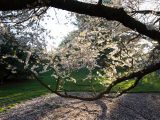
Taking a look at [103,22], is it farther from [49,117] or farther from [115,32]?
[49,117]

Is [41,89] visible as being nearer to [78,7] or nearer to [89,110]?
[89,110]

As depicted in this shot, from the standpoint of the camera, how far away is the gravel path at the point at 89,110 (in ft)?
58.9

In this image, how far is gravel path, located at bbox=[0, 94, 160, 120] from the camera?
17938 millimetres

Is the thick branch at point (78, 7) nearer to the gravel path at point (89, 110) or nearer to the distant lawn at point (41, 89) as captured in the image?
the gravel path at point (89, 110)

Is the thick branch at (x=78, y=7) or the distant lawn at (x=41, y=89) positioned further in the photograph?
the distant lawn at (x=41, y=89)

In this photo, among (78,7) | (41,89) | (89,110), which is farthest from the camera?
(41,89)

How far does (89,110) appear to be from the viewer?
740 inches

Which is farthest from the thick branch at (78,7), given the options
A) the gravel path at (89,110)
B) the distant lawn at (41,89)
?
the distant lawn at (41,89)

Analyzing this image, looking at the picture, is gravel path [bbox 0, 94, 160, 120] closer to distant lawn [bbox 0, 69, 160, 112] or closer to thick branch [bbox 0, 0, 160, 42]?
distant lawn [bbox 0, 69, 160, 112]

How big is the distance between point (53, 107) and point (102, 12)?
45.8 feet

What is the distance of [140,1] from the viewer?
13.2 meters

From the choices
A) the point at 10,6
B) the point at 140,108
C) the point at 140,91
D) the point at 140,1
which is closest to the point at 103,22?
the point at 140,1

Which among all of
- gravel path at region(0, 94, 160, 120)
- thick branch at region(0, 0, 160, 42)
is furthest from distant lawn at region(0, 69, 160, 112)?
thick branch at region(0, 0, 160, 42)

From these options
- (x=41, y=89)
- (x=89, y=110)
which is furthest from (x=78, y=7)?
(x=41, y=89)
